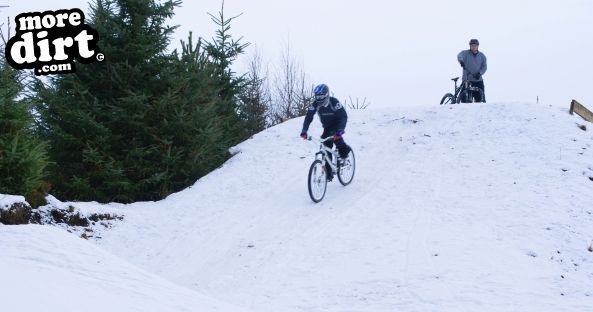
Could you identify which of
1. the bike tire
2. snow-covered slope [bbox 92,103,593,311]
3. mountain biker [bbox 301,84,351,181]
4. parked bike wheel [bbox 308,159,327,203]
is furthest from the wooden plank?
parked bike wheel [bbox 308,159,327,203]

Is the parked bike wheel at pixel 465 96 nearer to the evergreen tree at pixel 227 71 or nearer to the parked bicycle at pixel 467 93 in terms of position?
the parked bicycle at pixel 467 93

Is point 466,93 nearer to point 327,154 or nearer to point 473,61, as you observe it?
point 473,61

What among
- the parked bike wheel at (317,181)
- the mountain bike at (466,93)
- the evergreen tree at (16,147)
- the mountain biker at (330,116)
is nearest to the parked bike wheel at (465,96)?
the mountain bike at (466,93)

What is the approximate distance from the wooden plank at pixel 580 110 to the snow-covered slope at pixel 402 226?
0.35m

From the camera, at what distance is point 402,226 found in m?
9.68

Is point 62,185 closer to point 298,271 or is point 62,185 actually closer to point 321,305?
point 298,271

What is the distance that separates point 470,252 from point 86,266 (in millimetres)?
5660

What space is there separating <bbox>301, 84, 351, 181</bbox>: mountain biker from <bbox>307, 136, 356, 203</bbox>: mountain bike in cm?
12

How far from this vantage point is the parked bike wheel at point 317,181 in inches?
433

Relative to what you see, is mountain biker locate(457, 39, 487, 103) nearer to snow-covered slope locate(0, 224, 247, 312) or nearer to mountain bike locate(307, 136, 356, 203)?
mountain bike locate(307, 136, 356, 203)

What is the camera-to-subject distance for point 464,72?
1700cm

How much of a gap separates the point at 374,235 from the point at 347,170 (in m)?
3.24

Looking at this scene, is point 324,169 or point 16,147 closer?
point 16,147

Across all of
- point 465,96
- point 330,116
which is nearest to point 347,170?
point 330,116
